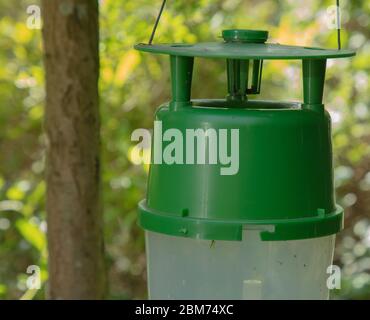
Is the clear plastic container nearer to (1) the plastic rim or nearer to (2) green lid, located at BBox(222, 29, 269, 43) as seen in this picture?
(1) the plastic rim

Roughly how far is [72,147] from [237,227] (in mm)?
735

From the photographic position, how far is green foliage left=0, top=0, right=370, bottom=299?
276 centimetres

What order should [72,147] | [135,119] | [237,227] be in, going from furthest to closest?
[135,119] < [72,147] < [237,227]

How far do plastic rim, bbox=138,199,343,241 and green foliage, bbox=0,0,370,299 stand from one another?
4.45ft

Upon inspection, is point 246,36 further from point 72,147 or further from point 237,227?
point 72,147

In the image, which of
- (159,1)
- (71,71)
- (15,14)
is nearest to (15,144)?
(15,14)

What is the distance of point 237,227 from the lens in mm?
1157

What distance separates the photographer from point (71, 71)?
5.82 feet

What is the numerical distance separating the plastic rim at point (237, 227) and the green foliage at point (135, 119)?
1.36 m

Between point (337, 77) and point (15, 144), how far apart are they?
137cm

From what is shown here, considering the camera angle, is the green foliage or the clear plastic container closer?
the clear plastic container

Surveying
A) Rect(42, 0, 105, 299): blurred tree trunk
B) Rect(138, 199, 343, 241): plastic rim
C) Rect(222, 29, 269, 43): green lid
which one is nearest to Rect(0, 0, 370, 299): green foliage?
Rect(42, 0, 105, 299): blurred tree trunk

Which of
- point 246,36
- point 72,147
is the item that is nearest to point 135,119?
point 72,147

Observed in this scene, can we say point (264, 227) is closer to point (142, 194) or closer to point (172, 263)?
point (172, 263)
